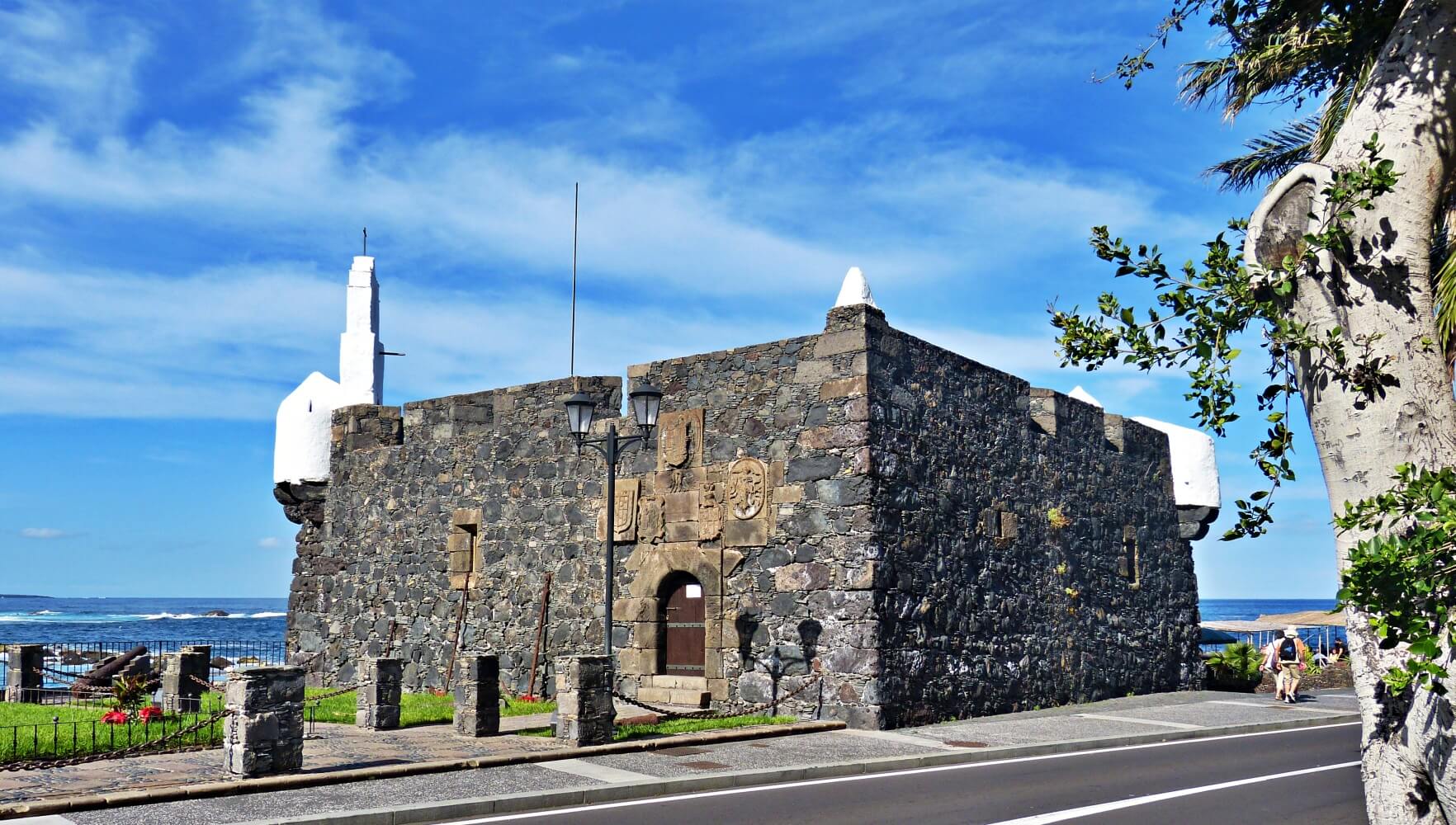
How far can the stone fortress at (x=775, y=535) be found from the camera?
49.1 feet

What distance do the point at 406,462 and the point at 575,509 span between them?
400 cm

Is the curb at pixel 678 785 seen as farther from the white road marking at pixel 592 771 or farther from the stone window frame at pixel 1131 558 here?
→ the stone window frame at pixel 1131 558

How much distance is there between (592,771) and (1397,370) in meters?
8.10

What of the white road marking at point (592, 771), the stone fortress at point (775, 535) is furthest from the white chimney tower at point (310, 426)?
the white road marking at point (592, 771)

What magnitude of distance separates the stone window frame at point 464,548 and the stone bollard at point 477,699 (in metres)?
5.31

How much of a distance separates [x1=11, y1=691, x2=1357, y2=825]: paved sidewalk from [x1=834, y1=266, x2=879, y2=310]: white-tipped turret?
5283 mm

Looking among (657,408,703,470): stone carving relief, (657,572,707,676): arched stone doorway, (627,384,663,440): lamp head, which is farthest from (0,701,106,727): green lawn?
(657,408,703,470): stone carving relief

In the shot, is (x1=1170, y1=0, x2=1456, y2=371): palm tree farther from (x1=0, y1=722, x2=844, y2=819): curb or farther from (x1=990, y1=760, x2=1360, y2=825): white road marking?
(x1=0, y1=722, x2=844, y2=819): curb

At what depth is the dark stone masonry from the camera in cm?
1493

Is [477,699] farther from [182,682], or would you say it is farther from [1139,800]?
[1139,800]

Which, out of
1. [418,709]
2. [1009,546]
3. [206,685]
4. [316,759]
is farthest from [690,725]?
[206,685]

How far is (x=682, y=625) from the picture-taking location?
16203 mm

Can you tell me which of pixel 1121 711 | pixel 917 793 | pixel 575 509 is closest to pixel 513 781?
pixel 917 793

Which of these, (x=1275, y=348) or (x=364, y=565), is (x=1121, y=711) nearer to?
(x=364, y=565)
